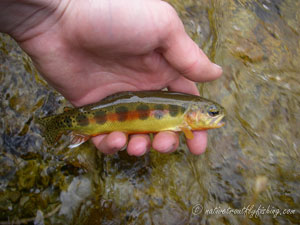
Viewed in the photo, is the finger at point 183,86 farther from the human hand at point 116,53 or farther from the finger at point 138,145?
the finger at point 138,145

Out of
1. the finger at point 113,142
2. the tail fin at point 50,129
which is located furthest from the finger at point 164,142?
the tail fin at point 50,129

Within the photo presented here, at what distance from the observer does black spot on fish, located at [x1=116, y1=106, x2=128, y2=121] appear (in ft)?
11.1

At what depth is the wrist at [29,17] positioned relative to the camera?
3.06 meters

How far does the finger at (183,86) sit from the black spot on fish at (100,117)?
106cm

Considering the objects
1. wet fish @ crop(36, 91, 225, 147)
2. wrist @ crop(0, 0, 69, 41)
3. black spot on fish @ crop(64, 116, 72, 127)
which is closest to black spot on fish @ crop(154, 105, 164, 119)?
wet fish @ crop(36, 91, 225, 147)

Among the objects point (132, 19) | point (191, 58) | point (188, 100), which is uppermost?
point (132, 19)

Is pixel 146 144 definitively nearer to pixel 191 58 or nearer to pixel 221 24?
pixel 191 58

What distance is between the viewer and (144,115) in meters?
3.40

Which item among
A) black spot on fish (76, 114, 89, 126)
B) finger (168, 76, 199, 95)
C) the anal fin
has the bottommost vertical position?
the anal fin

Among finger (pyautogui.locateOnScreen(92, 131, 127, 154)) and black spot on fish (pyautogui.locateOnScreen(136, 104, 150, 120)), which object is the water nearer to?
finger (pyautogui.locateOnScreen(92, 131, 127, 154))

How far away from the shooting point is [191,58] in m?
3.16

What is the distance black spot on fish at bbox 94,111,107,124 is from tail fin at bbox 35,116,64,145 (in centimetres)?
51

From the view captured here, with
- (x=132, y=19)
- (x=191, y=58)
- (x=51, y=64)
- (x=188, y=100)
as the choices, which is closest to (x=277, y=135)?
(x=188, y=100)

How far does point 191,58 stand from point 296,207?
234 centimetres
